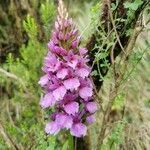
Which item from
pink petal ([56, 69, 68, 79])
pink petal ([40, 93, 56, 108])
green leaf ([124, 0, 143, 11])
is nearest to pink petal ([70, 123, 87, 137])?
pink petal ([40, 93, 56, 108])

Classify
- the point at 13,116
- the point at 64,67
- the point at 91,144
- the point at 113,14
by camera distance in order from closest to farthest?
the point at 64,67 → the point at 113,14 → the point at 91,144 → the point at 13,116

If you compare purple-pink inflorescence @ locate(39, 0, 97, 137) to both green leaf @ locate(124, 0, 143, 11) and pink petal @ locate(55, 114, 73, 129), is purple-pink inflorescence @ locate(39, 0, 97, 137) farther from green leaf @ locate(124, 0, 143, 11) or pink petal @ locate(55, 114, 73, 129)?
green leaf @ locate(124, 0, 143, 11)

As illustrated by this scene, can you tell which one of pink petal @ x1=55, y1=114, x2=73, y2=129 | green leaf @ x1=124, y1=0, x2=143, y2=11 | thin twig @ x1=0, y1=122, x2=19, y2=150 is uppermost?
green leaf @ x1=124, y1=0, x2=143, y2=11

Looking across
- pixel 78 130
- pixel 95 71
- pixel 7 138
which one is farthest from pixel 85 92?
pixel 7 138

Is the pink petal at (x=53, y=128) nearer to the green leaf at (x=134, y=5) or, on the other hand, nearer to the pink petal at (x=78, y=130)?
the pink petal at (x=78, y=130)

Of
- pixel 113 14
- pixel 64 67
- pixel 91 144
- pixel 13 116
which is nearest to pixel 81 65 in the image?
pixel 64 67

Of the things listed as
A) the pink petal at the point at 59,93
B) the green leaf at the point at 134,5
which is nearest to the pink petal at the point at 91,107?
the pink petal at the point at 59,93

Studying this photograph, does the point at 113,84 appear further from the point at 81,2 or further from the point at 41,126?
the point at 81,2
